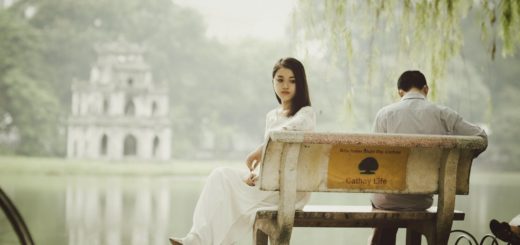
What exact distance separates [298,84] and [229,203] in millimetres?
533

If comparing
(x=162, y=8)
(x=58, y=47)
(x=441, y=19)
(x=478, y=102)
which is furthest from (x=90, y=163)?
(x=441, y=19)

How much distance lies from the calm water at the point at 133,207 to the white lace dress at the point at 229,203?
4.85m

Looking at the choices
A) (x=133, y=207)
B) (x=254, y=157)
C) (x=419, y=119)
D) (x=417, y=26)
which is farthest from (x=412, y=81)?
(x=133, y=207)

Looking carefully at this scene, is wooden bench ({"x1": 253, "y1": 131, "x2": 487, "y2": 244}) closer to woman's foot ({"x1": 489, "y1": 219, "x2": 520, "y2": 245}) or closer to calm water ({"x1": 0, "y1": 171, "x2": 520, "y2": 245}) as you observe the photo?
woman's foot ({"x1": 489, "y1": 219, "x2": 520, "y2": 245})

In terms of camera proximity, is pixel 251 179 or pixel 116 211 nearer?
pixel 251 179

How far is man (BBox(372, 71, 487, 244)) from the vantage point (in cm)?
262

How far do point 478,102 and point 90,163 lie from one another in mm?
14691

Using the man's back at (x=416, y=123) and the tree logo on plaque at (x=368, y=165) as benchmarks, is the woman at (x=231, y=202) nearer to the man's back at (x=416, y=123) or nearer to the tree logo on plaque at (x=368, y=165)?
the tree logo on plaque at (x=368, y=165)

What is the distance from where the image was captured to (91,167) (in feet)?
73.6

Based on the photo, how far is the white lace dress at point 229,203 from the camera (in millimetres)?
2463

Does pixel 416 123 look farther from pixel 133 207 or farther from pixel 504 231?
pixel 133 207

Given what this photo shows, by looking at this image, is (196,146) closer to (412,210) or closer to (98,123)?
(98,123)

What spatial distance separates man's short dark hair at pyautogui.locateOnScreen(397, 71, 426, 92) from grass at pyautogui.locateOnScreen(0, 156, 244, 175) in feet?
64.9

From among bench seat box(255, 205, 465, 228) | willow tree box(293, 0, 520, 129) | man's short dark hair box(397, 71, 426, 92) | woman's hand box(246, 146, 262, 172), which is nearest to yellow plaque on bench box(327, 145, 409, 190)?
bench seat box(255, 205, 465, 228)
